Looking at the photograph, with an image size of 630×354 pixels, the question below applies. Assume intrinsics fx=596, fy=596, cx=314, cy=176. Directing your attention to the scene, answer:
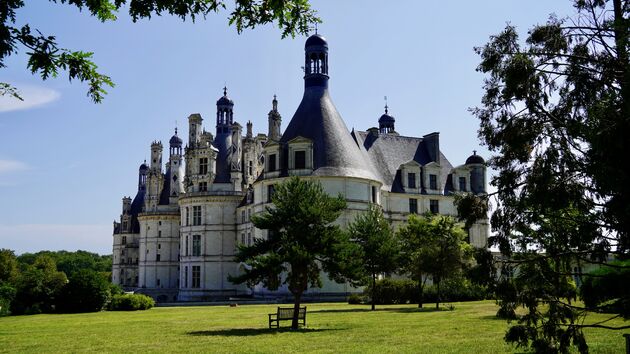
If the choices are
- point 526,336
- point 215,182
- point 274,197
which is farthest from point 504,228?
point 215,182

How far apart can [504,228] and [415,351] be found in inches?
216

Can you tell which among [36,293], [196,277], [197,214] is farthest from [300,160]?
[36,293]

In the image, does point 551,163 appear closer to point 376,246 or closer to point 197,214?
point 376,246

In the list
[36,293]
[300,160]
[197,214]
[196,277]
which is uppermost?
[300,160]

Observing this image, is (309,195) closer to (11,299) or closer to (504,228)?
(504,228)

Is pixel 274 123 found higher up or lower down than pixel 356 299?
higher up

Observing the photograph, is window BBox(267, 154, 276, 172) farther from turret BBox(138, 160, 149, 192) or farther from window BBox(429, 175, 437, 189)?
turret BBox(138, 160, 149, 192)

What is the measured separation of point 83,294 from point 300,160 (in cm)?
1938

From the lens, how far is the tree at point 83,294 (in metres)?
42.3

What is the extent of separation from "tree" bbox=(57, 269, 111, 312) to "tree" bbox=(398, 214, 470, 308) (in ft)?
71.8

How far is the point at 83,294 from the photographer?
139 feet

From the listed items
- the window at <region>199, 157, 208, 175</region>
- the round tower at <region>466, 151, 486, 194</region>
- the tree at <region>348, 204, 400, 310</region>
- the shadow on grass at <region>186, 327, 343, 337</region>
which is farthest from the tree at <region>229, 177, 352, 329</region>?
the round tower at <region>466, 151, 486, 194</region>

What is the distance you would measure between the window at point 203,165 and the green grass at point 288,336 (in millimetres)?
31934

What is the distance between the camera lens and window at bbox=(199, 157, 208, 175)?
200 feet
